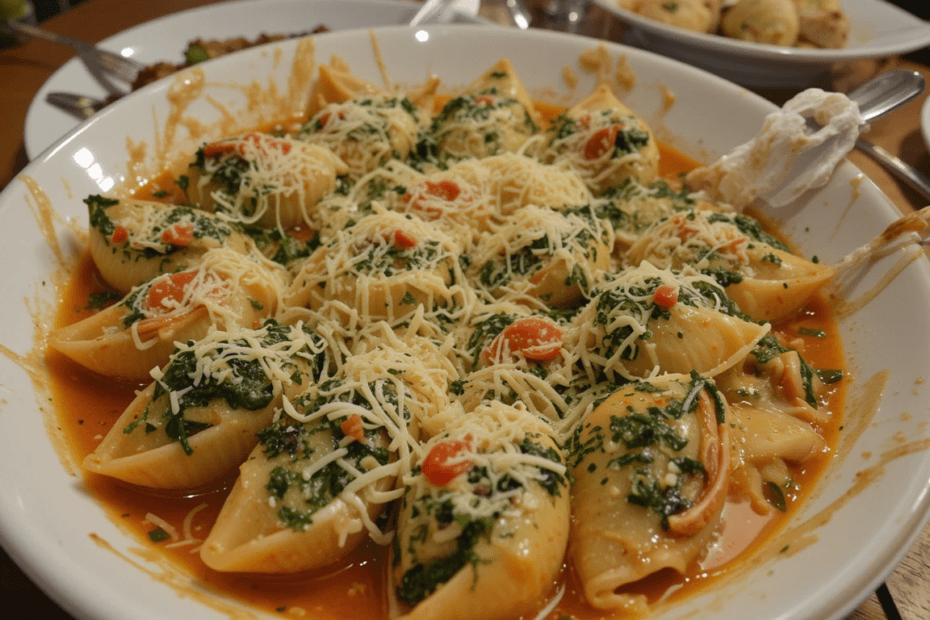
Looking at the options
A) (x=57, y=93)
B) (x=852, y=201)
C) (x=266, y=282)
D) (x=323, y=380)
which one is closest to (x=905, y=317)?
(x=852, y=201)

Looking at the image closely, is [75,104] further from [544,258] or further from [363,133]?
[544,258]

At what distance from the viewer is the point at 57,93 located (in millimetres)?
4359

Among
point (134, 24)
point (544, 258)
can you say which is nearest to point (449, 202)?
point (544, 258)

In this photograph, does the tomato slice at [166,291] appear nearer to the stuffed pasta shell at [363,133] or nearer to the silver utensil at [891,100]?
the stuffed pasta shell at [363,133]

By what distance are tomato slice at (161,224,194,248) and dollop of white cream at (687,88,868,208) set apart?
2.75m

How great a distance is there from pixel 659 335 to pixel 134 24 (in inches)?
224

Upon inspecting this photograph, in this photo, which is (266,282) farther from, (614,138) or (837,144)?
(837,144)

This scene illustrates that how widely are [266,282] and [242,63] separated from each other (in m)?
2.00

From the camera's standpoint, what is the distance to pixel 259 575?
215cm

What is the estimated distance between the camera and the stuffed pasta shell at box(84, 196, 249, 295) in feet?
9.90

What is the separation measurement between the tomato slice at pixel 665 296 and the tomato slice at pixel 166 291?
192 cm

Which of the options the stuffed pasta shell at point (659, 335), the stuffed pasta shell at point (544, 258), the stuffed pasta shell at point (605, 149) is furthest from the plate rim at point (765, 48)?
the stuffed pasta shell at point (659, 335)

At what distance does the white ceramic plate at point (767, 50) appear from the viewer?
468cm

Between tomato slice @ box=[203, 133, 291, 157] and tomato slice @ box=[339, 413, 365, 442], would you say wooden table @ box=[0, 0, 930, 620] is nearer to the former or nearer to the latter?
tomato slice @ box=[339, 413, 365, 442]
